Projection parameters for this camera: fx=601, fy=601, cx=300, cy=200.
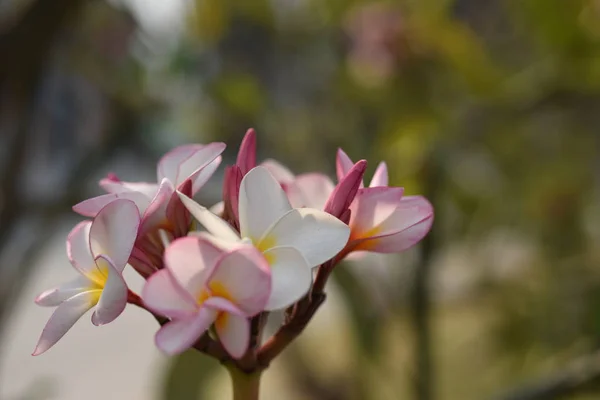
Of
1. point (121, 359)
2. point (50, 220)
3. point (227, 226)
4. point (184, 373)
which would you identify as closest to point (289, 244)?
point (227, 226)

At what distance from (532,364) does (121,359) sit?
2.25 ft

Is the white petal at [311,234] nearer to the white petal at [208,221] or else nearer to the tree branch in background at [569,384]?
the white petal at [208,221]

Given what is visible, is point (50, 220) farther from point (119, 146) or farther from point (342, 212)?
point (342, 212)

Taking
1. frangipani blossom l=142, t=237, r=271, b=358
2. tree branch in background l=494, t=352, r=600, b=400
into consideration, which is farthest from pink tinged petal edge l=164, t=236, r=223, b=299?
tree branch in background l=494, t=352, r=600, b=400

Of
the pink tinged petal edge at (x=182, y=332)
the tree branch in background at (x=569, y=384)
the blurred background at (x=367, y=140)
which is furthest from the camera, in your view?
the blurred background at (x=367, y=140)

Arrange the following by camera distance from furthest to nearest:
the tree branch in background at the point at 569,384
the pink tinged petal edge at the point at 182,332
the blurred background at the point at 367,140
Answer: the blurred background at the point at 367,140 → the tree branch in background at the point at 569,384 → the pink tinged petal edge at the point at 182,332

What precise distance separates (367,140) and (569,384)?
1.21 feet

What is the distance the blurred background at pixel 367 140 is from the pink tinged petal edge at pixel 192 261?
24cm

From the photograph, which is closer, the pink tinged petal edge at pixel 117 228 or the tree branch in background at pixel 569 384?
the pink tinged petal edge at pixel 117 228

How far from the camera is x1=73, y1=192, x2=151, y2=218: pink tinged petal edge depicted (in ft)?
0.47

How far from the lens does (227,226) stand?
0.13 metres

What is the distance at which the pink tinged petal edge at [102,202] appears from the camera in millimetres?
142

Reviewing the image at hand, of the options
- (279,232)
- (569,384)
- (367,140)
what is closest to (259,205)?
(279,232)

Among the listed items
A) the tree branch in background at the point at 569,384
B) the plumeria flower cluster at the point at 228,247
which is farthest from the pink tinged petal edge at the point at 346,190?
the tree branch in background at the point at 569,384
